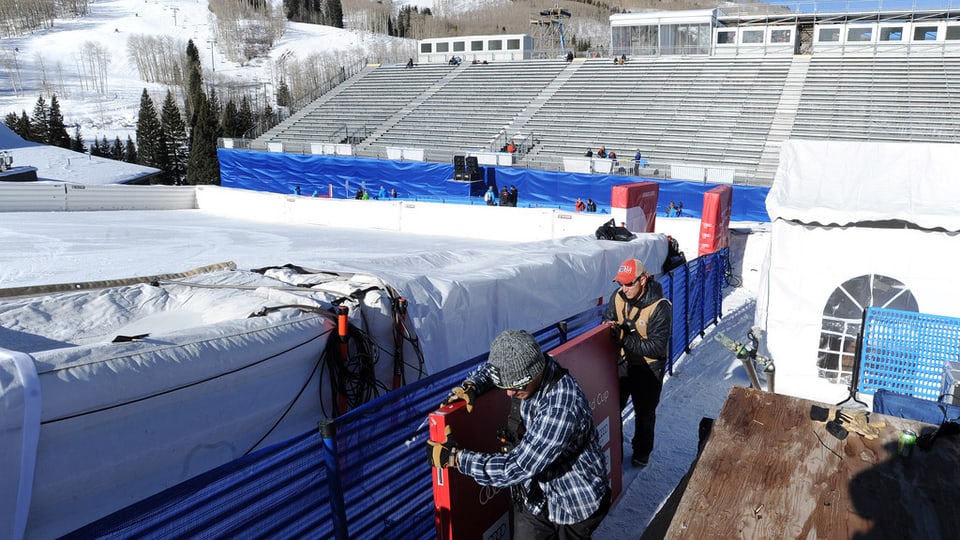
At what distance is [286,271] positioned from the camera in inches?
234

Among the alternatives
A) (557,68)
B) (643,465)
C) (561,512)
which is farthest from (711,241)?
(557,68)

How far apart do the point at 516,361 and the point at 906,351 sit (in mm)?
5275

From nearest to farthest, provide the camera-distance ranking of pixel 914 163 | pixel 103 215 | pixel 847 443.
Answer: pixel 847 443 < pixel 914 163 < pixel 103 215

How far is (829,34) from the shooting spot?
32.0 metres

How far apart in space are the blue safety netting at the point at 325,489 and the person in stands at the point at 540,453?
22.8 inches

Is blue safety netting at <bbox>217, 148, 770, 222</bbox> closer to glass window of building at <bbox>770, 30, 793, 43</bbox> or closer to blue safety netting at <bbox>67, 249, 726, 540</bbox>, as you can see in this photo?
glass window of building at <bbox>770, 30, 793, 43</bbox>

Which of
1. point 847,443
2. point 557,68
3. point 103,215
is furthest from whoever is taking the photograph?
point 557,68

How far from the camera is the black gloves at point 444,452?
121 inches

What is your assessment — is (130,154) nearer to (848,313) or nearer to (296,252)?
(296,252)

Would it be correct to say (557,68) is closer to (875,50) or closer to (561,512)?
(875,50)

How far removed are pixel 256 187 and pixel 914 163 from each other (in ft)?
106

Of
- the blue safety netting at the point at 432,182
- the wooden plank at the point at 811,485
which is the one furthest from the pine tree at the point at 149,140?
the wooden plank at the point at 811,485

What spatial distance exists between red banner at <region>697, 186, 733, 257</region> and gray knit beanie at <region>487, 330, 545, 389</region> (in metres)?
12.0

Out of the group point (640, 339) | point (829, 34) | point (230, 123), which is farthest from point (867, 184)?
point (230, 123)
